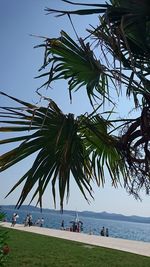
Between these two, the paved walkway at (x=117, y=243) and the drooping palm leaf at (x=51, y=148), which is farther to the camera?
the paved walkway at (x=117, y=243)

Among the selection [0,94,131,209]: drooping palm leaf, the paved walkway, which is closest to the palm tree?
[0,94,131,209]: drooping palm leaf

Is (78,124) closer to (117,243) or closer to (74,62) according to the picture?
(74,62)

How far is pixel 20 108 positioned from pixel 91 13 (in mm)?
1171

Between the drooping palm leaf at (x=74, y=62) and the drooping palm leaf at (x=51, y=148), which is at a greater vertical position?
the drooping palm leaf at (x=74, y=62)

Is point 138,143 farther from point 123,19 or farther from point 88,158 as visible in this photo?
point 123,19

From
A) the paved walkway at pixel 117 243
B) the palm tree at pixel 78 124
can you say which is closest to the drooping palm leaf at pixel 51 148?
the palm tree at pixel 78 124

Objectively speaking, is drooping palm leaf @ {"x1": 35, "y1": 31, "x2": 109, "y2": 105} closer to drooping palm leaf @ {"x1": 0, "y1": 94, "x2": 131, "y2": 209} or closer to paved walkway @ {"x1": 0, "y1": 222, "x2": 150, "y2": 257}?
drooping palm leaf @ {"x1": 0, "y1": 94, "x2": 131, "y2": 209}

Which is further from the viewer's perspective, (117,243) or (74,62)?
(117,243)

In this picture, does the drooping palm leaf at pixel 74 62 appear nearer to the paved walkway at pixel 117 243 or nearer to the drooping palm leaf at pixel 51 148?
the drooping palm leaf at pixel 51 148

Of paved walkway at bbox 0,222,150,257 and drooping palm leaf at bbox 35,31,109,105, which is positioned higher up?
drooping palm leaf at bbox 35,31,109,105

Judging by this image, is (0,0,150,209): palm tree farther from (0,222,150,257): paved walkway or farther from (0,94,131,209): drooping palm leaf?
(0,222,150,257): paved walkway

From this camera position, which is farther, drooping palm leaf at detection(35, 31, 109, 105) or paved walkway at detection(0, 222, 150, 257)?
paved walkway at detection(0, 222, 150, 257)

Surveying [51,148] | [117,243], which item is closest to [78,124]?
[51,148]

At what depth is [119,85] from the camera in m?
3.71
